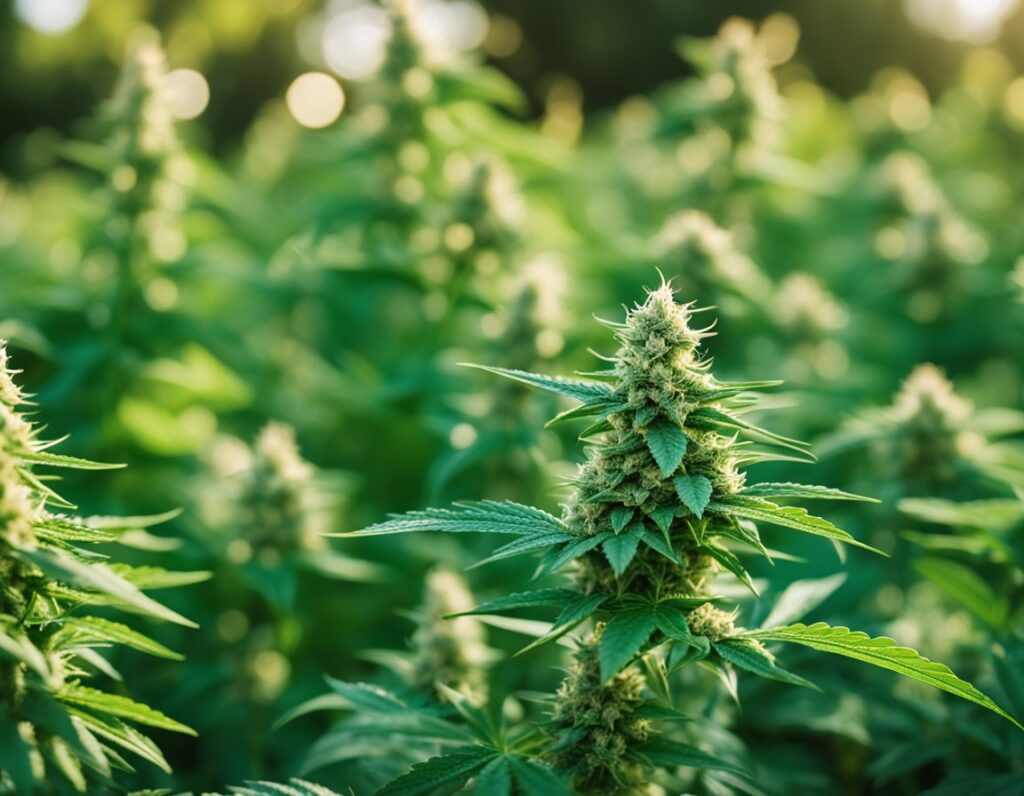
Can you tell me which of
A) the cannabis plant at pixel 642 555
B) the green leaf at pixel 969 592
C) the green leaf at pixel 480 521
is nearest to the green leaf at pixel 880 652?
the cannabis plant at pixel 642 555

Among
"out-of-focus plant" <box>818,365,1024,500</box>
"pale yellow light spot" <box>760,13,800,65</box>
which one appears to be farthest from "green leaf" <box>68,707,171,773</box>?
"pale yellow light spot" <box>760,13,800,65</box>

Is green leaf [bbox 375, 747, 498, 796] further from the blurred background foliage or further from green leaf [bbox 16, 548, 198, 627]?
green leaf [bbox 16, 548, 198, 627]

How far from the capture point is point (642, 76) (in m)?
11.9

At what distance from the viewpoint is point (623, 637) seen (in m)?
1.69

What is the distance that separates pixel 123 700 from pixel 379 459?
2.38 meters

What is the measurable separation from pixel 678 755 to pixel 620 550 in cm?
51

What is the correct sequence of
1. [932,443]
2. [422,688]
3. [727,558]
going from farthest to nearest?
[932,443], [422,688], [727,558]

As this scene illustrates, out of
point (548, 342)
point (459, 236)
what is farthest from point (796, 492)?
point (459, 236)

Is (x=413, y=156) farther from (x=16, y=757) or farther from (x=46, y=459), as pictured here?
(x=16, y=757)

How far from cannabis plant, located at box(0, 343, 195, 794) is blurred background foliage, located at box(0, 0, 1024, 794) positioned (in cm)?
35

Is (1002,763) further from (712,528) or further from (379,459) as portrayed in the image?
(379,459)

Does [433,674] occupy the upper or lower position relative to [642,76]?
lower

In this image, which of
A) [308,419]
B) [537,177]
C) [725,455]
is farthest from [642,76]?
[725,455]

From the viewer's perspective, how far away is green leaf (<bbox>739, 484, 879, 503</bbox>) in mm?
1653
